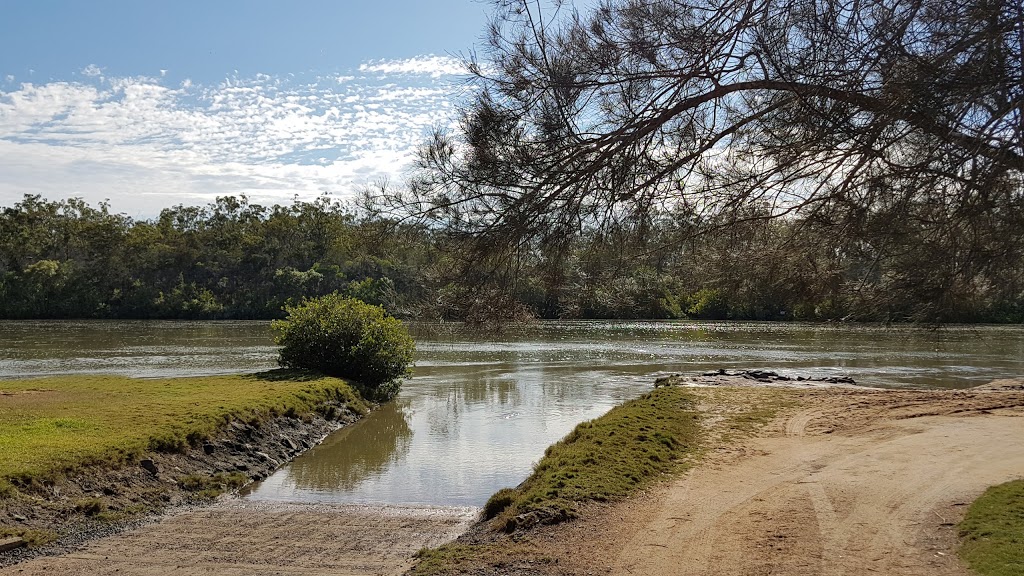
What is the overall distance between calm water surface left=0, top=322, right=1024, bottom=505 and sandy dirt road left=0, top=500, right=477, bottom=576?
0.93 metres

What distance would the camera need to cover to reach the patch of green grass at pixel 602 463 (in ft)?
25.3

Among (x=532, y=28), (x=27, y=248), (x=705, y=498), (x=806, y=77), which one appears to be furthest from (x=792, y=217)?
(x=27, y=248)

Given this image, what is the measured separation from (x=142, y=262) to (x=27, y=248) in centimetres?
926

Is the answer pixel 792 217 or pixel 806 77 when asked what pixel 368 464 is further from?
pixel 806 77

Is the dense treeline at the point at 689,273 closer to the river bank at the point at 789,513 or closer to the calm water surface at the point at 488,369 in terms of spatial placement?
the calm water surface at the point at 488,369

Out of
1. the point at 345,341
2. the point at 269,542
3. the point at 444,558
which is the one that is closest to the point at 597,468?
the point at 444,558

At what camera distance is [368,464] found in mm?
12336

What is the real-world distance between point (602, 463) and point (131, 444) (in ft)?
19.3

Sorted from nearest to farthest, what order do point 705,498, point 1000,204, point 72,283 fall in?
point 1000,204, point 705,498, point 72,283

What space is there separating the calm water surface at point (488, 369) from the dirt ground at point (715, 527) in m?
1.56

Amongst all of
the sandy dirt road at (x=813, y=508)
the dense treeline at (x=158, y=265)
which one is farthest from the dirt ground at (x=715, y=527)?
the dense treeline at (x=158, y=265)

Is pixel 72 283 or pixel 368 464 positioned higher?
pixel 72 283

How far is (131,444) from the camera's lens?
10047 mm

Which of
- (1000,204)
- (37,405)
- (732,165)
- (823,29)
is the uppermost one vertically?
(823,29)
